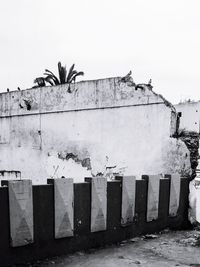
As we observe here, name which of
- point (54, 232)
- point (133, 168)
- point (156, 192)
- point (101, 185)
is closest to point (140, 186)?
point (156, 192)

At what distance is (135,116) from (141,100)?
411mm

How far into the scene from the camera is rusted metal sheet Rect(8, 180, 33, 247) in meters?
3.20

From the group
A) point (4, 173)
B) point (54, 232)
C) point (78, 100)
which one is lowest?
point (4, 173)

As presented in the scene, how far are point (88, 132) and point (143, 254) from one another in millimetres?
4378

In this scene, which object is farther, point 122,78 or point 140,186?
point 122,78

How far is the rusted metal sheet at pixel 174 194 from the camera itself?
5.25m

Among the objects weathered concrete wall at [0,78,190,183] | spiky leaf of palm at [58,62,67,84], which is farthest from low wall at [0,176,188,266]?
spiky leaf of palm at [58,62,67,84]

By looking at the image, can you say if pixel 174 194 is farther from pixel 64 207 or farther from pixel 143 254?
pixel 64 207

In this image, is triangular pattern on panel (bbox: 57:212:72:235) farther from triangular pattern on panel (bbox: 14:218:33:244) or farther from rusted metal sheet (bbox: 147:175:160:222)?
rusted metal sheet (bbox: 147:175:160:222)

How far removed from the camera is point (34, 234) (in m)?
Result: 3.41

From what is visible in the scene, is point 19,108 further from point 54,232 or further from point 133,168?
point 54,232

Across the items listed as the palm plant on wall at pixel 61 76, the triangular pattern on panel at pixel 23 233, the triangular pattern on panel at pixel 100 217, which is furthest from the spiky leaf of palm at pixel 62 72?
the triangular pattern on panel at pixel 23 233

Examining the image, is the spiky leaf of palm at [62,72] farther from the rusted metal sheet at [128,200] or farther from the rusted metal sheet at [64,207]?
the rusted metal sheet at [64,207]

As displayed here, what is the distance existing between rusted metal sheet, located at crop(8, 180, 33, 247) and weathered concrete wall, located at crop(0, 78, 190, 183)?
348 centimetres
